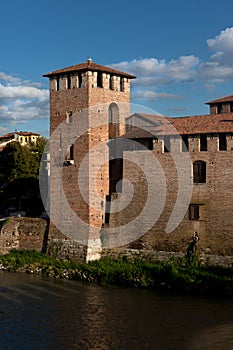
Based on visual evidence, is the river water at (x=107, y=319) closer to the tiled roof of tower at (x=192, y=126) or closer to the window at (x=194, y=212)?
the window at (x=194, y=212)

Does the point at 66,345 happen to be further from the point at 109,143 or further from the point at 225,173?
the point at 109,143

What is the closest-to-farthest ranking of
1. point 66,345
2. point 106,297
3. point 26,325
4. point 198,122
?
point 66,345, point 26,325, point 106,297, point 198,122

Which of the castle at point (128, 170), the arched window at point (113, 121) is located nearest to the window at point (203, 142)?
the castle at point (128, 170)

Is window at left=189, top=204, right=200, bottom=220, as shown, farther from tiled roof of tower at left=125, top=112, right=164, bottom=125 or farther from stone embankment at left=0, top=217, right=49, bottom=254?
stone embankment at left=0, top=217, right=49, bottom=254

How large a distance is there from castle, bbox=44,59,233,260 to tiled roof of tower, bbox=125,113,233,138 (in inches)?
1.7

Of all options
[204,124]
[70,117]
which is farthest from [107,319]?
[70,117]

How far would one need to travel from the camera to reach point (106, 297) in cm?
1909

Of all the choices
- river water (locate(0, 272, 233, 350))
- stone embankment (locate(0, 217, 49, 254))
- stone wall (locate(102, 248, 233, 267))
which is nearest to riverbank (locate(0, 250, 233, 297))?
stone wall (locate(102, 248, 233, 267))

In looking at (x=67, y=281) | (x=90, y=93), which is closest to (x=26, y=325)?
(x=67, y=281)

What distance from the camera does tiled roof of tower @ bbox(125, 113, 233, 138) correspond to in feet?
69.1

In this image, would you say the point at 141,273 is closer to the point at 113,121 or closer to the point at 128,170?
the point at 128,170

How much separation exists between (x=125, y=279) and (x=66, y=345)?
6409 mm

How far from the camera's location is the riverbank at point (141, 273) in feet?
63.3

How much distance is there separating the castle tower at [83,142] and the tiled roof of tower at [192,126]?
4.83 ft
